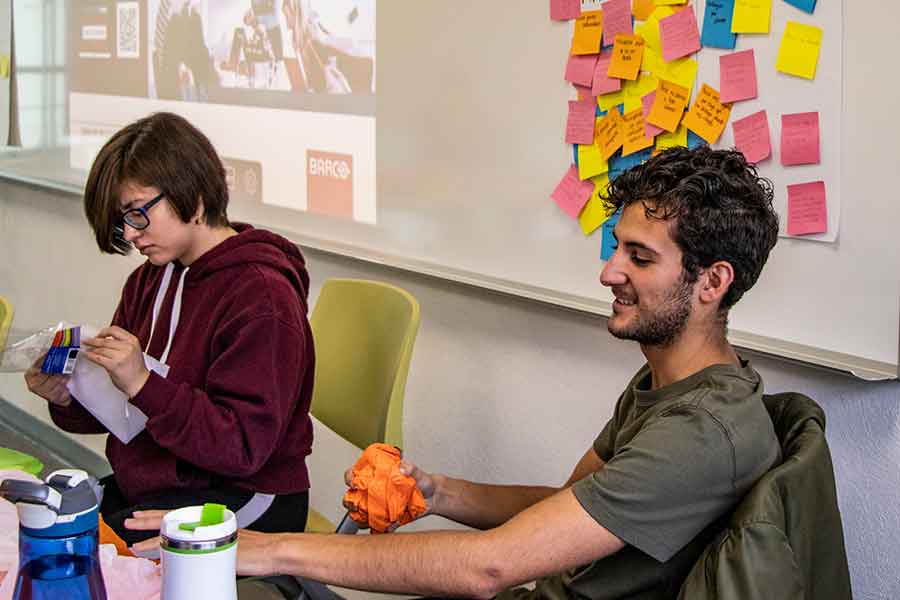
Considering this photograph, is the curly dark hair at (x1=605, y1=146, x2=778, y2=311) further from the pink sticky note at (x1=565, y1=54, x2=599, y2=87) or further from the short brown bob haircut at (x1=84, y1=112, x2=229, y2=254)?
the short brown bob haircut at (x1=84, y1=112, x2=229, y2=254)

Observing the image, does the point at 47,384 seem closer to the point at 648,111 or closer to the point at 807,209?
the point at 648,111

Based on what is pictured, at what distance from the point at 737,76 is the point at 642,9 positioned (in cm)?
24

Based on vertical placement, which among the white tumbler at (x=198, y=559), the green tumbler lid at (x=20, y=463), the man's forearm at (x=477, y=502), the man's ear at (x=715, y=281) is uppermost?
the man's ear at (x=715, y=281)

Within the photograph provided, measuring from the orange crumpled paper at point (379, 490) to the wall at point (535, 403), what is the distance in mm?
689

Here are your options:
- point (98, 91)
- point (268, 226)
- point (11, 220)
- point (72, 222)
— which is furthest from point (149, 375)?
point (11, 220)

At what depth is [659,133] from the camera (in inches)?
77.3

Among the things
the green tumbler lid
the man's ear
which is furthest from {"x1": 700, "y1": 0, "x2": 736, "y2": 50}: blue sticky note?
the green tumbler lid

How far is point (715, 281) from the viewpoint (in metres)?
1.41

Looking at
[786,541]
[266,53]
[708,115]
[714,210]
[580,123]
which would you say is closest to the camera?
[786,541]

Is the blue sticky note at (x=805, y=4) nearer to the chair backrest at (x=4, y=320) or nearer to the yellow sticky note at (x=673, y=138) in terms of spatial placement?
the yellow sticky note at (x=673, y=138)

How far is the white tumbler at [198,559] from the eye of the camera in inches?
38.9

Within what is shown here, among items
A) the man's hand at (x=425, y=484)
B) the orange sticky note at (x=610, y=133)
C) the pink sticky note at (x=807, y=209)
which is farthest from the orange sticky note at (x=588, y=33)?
the man's hand at (x=425, y=484)

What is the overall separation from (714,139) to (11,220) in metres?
3.38

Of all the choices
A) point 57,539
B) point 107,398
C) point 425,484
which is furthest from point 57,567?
point 107,398
